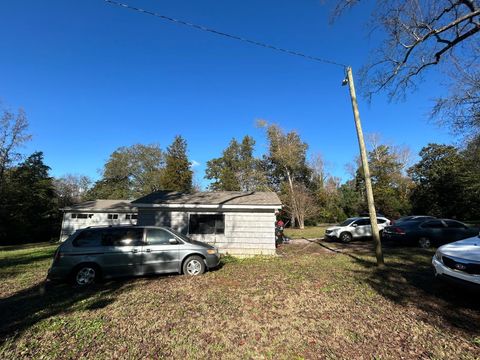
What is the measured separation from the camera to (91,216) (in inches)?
1075

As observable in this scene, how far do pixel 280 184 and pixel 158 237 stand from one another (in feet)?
101

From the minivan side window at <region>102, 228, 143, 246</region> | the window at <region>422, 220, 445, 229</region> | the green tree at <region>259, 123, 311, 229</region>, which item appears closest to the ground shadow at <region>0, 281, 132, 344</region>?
the minivan side window at <region>102, 228, 143, 246</region>

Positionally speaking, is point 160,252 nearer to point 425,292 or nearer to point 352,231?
point 425,292

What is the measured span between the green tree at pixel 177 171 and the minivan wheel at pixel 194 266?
109 feet

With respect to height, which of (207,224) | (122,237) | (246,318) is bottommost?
(246,318)

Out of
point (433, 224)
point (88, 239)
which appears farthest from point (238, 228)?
point (433, 224)

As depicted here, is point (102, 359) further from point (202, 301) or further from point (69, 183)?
point (69, 183)

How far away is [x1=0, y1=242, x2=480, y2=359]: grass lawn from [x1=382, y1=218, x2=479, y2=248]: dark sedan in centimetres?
601

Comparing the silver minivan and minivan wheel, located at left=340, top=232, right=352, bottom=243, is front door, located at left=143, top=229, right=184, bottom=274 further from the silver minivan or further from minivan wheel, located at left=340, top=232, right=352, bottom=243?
minivan wheel, located at left=340, top=232, right=352, bottom=243

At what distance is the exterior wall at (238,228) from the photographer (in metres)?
12.1

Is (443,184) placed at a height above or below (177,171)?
below

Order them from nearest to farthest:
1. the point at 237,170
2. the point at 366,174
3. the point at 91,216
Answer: the point at 366,174 → the point at 91,216 → the point at 237,170

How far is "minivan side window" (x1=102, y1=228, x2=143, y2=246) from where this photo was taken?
7702 mm

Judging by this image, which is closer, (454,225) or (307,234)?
(454,225)
